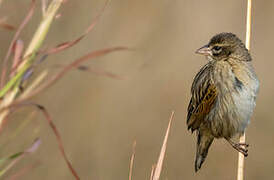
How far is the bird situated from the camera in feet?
14.1

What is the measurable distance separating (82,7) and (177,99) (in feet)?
5.51

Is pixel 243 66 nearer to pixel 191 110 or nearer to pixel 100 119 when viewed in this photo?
pixel 191 110

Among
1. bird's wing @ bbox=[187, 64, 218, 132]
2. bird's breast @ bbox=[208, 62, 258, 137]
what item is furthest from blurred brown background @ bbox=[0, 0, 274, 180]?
bird's breast @ bbox=[208, 62, 258, 137]

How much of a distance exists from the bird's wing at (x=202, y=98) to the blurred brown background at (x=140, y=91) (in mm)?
1852

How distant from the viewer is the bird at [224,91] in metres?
4.30

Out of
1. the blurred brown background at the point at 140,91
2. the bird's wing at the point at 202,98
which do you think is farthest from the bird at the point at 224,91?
the blurred brown background at the point at 140,91

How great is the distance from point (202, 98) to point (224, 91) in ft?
0.61

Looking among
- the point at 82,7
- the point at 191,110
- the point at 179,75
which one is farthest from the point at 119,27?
the point at 191,110

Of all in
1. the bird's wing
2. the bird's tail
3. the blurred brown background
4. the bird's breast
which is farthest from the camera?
the blurred brown background

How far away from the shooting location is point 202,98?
14.7ft

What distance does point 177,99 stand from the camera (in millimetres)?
7508

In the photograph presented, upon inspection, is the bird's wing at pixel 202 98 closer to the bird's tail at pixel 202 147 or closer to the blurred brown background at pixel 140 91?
the bird's tail at pixel 202 147

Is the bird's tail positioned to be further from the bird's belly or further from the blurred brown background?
the blurred brown background

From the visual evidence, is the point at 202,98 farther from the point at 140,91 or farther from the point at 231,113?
the point at 140,91
